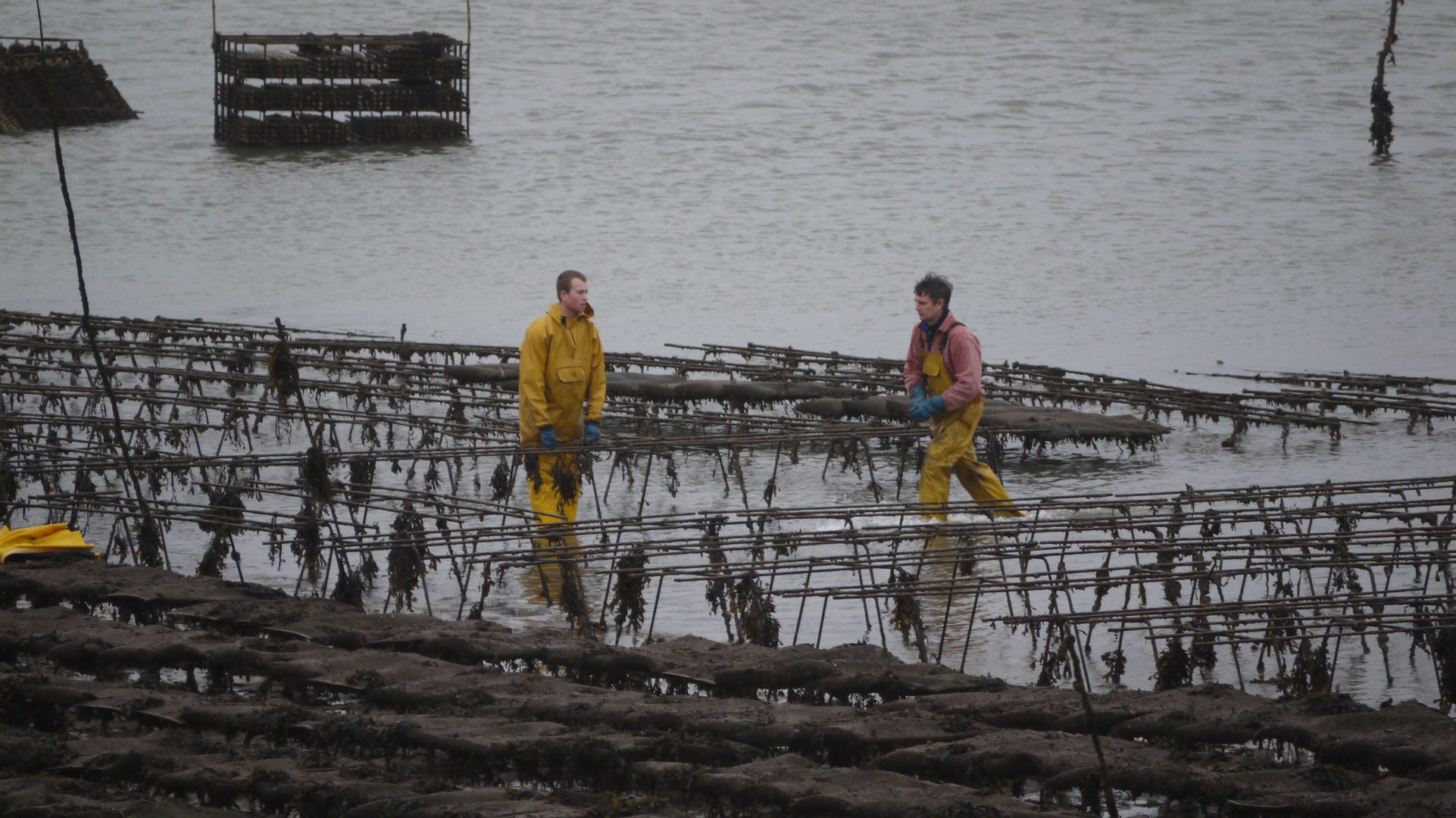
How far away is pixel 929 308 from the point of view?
10.9m

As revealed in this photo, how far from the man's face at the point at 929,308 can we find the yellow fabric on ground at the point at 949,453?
0.29 metres

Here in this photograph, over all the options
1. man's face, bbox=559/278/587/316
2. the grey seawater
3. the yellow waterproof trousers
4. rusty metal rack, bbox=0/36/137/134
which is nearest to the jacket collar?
the grey seawater

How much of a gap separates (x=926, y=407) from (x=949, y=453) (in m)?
0.38

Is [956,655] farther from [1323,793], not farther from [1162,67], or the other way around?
[1162,67]

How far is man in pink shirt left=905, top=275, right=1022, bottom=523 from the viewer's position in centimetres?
1089

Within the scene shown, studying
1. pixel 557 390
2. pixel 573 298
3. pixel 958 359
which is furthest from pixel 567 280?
pixel 958 359

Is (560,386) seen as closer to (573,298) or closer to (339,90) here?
(573,298)

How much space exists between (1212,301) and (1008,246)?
20.0ft

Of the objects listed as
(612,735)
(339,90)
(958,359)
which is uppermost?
(339,90)

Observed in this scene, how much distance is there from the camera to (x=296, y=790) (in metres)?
5.42

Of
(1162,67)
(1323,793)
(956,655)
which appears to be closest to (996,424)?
(956,655)

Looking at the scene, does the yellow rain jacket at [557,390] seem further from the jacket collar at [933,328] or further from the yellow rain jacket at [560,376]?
the jacket collar at [933,328]

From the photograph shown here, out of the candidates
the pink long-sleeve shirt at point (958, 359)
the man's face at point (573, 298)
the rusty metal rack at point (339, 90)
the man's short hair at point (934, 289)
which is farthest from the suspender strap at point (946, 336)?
the rusty metal rack at point (339, 90)

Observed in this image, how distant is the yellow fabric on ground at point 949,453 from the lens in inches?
434
